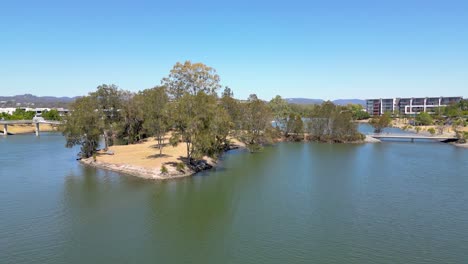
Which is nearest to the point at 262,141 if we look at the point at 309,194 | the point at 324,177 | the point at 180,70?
the point at 180,70

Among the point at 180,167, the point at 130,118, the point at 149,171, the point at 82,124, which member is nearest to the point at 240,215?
the point at 180,167

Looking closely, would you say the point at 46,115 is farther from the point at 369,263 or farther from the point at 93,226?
the point at 369,263

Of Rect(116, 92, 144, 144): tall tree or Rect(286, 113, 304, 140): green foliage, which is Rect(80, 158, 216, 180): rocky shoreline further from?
Rect(286, 113, 304, 140): green foliage

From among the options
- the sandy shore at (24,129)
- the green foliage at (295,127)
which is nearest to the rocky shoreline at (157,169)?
the green foliage at (295,127)

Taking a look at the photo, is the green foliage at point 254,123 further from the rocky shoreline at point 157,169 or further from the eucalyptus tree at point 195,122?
the eucalyptus tree at point 195,122

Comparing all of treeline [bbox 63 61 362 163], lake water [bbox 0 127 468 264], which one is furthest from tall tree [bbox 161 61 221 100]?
lake water [bbox 0 127 468 264]

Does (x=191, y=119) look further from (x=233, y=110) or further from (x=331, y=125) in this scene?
(x=331, y=125)
